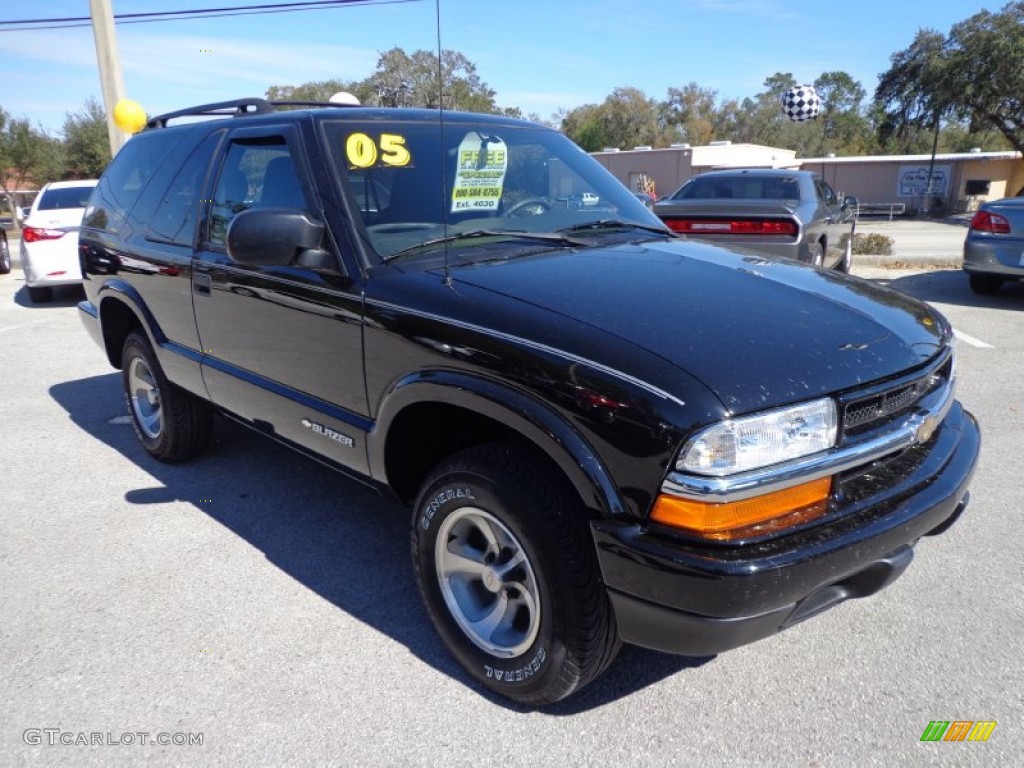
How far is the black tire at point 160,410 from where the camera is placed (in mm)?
4441

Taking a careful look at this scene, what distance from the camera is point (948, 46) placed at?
114ft

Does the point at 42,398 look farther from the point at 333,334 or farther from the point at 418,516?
the point at 418,516

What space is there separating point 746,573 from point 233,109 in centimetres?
377

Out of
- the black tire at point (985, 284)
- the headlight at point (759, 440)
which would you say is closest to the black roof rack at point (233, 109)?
the headlight at point (759, 440)

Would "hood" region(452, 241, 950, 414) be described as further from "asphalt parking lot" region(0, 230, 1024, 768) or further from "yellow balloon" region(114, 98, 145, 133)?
"yellow balloon" region(114, 98, 145, 133)

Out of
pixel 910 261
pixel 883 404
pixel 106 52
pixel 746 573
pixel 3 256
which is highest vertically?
pixel 106 52

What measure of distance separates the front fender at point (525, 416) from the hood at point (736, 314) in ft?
0.91

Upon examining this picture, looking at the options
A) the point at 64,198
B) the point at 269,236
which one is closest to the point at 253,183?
the point at 269,236

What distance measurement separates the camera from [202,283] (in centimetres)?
371

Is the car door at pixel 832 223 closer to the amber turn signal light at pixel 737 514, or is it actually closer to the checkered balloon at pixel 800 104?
the amber turn signal light at pixel 737 514

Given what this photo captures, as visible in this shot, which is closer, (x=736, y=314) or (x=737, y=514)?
(x=737, y=514)

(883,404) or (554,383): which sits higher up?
(554,383)

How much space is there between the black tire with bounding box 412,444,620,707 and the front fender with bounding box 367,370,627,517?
12cm

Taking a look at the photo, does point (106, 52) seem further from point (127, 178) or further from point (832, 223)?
point (832, 223)
